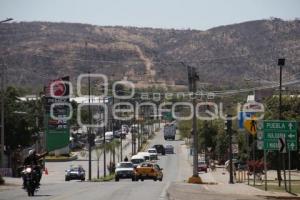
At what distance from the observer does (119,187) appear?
116 feet

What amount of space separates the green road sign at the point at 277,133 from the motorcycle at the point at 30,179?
1583cm

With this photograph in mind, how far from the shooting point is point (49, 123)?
327 ft

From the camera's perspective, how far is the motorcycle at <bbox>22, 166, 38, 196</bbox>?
1088 inches

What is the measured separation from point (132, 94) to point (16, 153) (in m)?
101

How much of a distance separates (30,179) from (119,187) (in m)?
8.22

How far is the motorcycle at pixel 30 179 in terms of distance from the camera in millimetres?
27641

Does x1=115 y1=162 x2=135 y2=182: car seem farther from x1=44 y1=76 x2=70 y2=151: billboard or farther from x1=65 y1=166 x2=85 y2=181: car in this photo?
x1=44 y1=76 x2=70 y2=151: billboard

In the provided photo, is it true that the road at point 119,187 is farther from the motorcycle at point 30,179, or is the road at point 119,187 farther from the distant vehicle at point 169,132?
the distant vehicle at point 169,132

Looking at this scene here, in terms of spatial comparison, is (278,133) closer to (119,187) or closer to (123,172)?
(119,187)

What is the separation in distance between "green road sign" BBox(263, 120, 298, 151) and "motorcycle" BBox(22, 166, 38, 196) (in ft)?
51.9

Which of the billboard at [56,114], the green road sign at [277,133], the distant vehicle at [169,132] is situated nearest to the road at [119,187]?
the distant vehicle at [169,132]

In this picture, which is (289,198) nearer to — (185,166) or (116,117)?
(185,166)

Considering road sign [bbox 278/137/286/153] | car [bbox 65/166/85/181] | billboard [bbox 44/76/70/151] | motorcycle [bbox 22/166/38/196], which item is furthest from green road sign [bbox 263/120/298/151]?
billboard [bbox 44/76/70/151]

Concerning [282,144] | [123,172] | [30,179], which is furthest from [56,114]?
[30,179]
